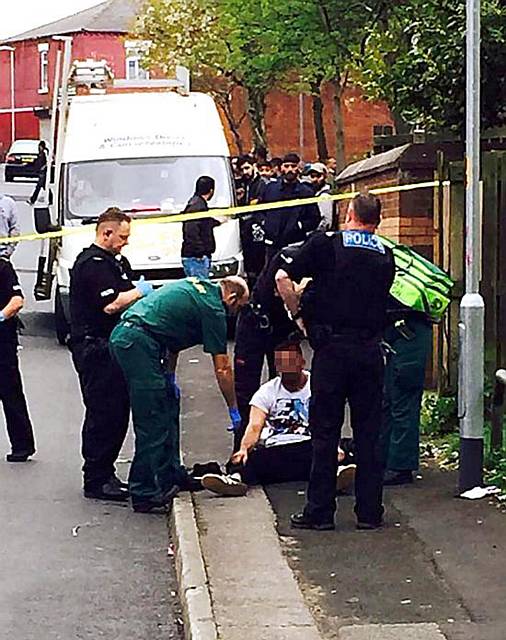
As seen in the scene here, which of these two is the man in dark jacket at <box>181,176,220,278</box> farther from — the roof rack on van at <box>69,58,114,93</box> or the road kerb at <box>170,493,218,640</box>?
the road kerb at <box>170,493,218,640</box>

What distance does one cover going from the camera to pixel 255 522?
805cm

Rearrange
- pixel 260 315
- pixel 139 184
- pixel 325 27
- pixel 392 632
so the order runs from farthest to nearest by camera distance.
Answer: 1. pixel 325 27
2. pixel 139 184
3. pixel 260 315
4. pixel 392 632

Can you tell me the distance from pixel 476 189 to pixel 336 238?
3.54ft

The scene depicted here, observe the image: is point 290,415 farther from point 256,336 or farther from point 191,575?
point 191,575

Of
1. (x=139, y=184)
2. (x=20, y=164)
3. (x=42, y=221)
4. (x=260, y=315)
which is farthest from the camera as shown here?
(x=20, y=164)

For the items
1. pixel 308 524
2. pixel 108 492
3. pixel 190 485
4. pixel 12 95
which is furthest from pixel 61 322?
pixel 12 95

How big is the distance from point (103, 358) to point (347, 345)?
215 cm

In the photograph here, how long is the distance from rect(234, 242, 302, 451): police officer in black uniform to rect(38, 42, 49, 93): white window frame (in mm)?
59918

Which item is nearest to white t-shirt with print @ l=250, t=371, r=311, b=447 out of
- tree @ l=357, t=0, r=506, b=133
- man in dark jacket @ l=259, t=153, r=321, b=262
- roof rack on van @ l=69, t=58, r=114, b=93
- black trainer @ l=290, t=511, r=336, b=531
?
black trainer @ l=290, t=511, r=336, b=531

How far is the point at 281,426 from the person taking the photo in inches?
356

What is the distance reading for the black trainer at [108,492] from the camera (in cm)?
913

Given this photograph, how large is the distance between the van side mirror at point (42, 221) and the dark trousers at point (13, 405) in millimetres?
5551

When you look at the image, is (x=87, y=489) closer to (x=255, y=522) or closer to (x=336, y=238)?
(x=255, y=522)

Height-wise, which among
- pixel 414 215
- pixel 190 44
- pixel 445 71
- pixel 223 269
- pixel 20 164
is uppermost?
pixel 190 44
